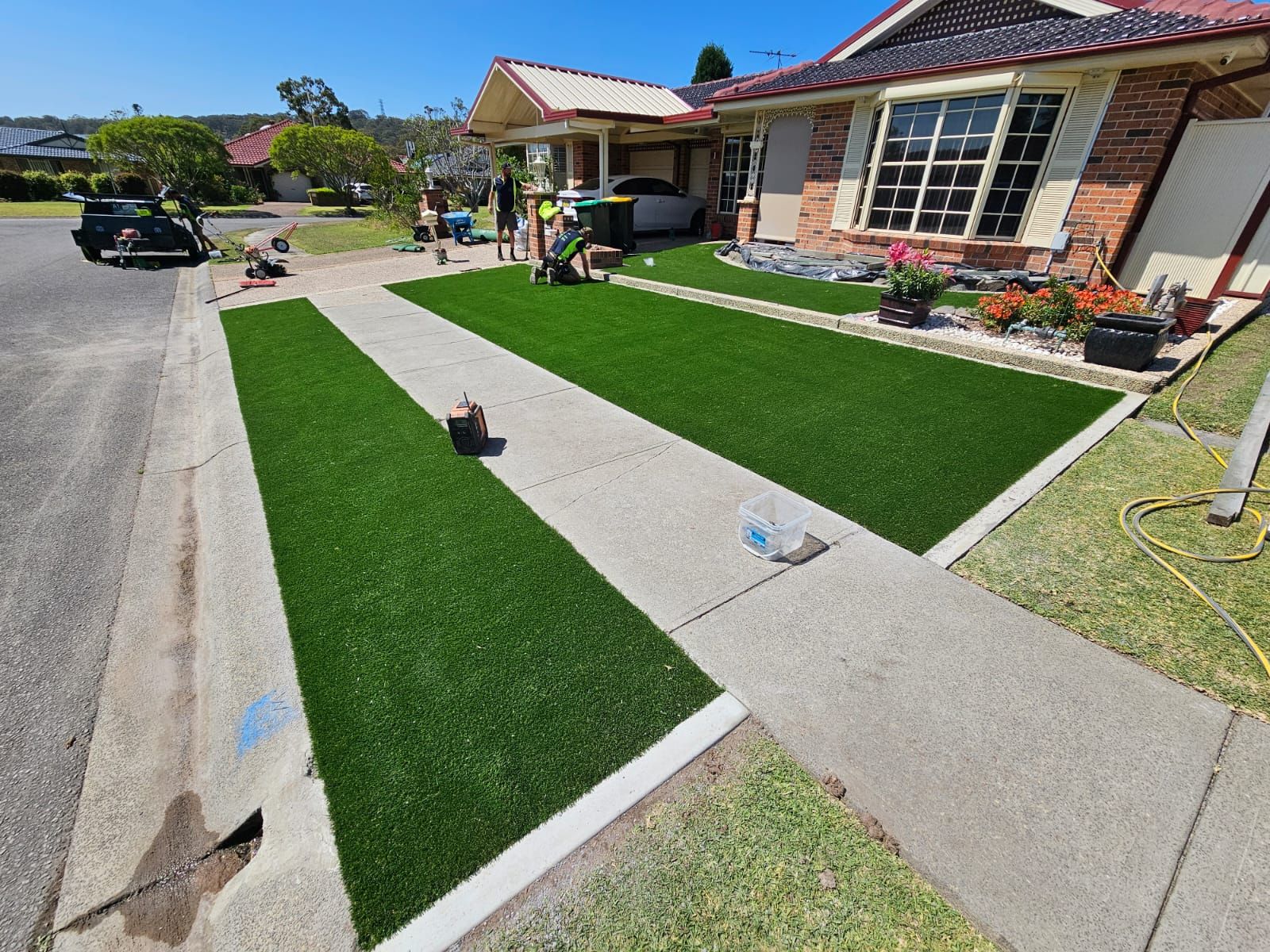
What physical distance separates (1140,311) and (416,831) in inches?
304

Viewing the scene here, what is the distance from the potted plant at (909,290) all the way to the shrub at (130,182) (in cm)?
4200

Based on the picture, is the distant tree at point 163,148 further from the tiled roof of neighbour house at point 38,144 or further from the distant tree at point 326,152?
the tiled roof of neighbour house at point 38,144

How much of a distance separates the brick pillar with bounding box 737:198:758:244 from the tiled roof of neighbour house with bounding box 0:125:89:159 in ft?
213

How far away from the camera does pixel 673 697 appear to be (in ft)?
7.61

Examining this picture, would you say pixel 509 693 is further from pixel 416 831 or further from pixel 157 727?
pixel 157 727

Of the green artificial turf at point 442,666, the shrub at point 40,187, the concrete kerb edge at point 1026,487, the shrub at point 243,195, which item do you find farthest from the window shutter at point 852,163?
the shrub at point 40,187

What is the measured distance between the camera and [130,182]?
3206 cm

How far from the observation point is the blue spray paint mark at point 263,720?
88.4 inches

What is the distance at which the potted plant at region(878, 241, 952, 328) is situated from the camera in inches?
257

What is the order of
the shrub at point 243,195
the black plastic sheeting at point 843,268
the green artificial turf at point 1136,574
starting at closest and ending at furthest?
the green artificial turf at point 1136,574, the black plastic sheeting at point 843,268, the shrub at point 243,195

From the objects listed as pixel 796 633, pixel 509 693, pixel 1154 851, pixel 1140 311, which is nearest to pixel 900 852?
pixel 1154 851

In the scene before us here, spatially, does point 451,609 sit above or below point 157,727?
above

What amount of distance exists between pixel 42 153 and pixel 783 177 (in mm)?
68346

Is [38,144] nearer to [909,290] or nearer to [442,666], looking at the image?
[909,290]
